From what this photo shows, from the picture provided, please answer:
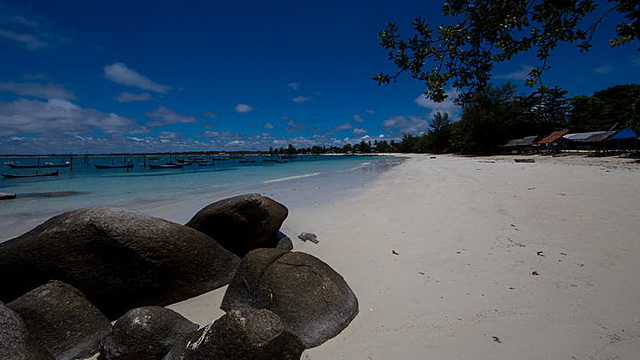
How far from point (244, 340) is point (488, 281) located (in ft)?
11.3

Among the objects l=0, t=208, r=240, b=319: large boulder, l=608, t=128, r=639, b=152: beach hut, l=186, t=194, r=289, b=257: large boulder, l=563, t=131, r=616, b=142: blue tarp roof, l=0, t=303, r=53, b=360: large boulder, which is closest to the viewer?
l=0, t=303, r=53, b=360: large boulder

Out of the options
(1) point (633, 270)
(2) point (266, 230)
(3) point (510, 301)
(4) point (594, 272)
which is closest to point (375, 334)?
(3) point (510, 301)

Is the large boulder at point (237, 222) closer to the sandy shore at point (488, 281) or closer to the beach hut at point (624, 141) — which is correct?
the sandy shore at point (488, 281)

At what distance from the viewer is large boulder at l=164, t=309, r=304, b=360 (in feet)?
6.17

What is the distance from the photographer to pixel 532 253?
441cm

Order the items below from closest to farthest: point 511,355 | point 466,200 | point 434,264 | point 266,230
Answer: point 511,355, point 434,264, point 266,230, point 466,200

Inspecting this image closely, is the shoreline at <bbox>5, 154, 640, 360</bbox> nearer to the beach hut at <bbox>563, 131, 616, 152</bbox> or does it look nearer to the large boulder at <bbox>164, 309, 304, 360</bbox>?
the large boulder at <bbox>164, 309, 304, 360</bbox>

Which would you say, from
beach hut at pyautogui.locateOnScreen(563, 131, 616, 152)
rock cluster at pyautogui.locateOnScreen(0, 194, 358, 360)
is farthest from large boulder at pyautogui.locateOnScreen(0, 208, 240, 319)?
beach hut at pyautogui.locateOnScreen(563, 131, 616, 152)

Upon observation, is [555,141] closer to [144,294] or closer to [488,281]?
[488,281]

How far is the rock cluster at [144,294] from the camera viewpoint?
1.99 m

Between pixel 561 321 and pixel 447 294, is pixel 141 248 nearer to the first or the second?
pixel 447 294

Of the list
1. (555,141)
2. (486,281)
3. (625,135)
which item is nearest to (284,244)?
(486,281)

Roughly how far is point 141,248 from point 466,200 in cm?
918

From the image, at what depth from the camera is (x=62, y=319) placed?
2.65 m
